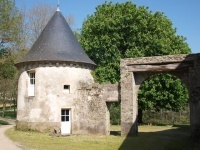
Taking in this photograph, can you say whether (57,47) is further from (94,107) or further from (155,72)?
(155,72)

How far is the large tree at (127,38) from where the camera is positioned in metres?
25.2

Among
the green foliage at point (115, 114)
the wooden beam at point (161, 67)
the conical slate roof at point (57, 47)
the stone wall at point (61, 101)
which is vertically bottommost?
the green foliage at point (115, 114)

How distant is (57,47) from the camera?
1995 cm

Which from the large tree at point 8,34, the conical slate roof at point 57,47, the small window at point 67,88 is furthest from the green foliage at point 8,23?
the small window at point 67,88

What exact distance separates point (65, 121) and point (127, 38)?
34.5ft

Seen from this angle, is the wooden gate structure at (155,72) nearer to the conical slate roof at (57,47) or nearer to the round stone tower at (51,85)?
the round stone tower at (51,85)

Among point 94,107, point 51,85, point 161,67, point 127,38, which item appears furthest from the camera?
point 127,38

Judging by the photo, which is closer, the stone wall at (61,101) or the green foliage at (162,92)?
the stone wall at (61,101)

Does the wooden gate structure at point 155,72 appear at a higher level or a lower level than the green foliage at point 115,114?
higher

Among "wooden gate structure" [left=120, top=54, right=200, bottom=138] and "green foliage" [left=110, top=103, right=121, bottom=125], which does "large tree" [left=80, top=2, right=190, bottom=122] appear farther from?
"wooden gate structure" [left=120, top=54, right=200, bottom=138]

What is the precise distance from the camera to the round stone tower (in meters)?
19.1

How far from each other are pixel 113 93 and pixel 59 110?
391cm

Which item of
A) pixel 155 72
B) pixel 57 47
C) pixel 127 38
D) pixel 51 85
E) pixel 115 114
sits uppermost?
pixel 127 38

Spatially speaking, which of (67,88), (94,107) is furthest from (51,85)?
Answer: (94,107)
